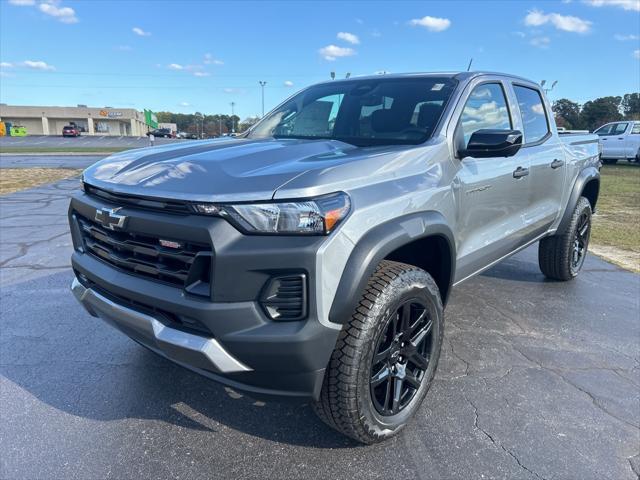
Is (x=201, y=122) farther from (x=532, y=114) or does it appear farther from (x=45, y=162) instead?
(x=532, y=114)

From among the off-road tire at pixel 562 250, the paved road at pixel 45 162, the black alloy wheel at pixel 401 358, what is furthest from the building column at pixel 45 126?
the black alloy wheel at pixel 401 358

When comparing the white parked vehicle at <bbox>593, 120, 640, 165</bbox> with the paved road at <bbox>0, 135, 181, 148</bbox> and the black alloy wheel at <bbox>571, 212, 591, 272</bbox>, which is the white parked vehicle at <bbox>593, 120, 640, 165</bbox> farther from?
the paved road at <bbox>0, 135, 181, 148</bbox>

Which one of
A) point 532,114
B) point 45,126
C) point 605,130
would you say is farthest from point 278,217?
point 45,126

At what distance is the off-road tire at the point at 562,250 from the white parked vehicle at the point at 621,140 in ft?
59.8

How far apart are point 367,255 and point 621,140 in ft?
74.9

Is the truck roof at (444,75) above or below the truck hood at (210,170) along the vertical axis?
above

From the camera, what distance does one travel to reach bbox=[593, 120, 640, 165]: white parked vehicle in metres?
20.2

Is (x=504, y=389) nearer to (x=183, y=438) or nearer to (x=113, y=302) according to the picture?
(x=183, y=438)

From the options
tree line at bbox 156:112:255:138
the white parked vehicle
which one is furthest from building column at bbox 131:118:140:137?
the white parked vehicle

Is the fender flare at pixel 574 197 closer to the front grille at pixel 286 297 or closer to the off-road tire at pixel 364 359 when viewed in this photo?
the off-road tire at pixel 364 359

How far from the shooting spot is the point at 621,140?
20500 millimetres

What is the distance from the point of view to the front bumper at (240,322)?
1890 millimetres

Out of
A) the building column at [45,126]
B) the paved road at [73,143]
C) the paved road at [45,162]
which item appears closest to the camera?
the paved road at [45,162]

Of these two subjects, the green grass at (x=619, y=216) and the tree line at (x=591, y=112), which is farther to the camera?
the tree line at (x=591, y=112)
